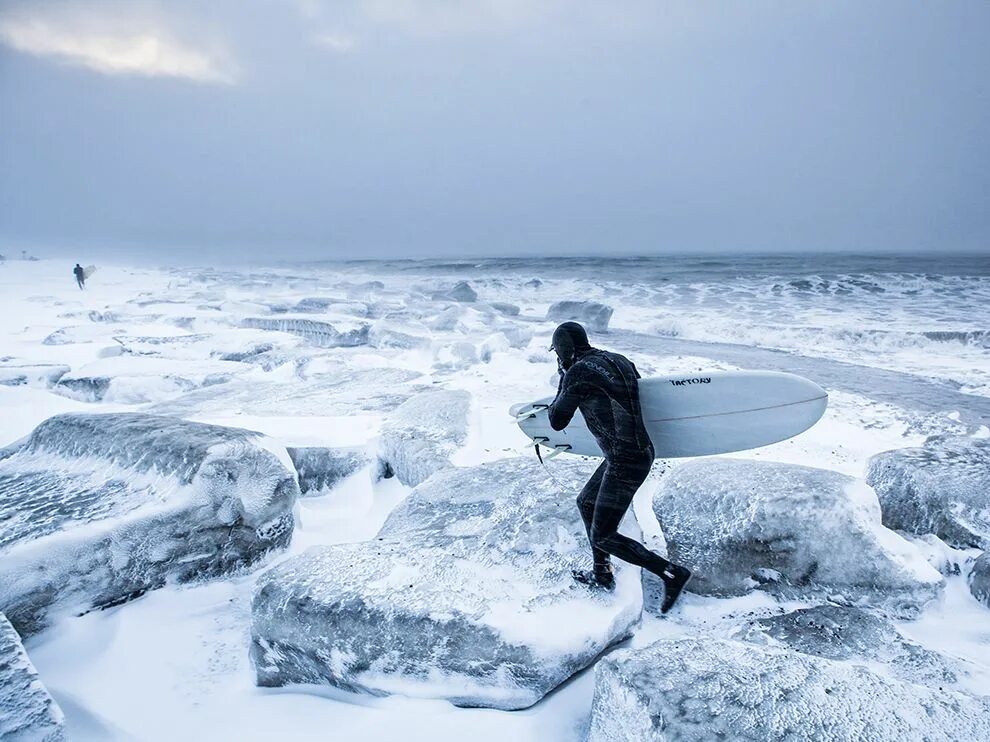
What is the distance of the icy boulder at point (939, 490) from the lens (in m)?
3.20

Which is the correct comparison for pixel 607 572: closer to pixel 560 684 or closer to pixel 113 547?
pixel 560 684

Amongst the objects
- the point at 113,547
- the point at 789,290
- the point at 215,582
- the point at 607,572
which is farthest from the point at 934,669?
the point at 789,290

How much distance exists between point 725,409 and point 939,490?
1.66 metres

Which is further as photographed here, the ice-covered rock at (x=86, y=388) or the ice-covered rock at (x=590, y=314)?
the ice-covered rock at (x=590, y=314)

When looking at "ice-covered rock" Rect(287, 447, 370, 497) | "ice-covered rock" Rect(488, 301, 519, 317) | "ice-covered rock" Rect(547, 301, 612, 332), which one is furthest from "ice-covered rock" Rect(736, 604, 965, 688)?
"ice-covered rock" Rect(488, 301, 519, 317)

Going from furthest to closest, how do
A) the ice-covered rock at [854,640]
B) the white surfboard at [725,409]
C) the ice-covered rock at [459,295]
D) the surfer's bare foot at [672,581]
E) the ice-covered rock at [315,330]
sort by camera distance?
the ice-covered rock at [459,295] < the ice-covered rock at [315,330] < the white surfboard at [725,409] < the surfer's bare foot at [672,581] < the ice-covered rock at [854,640]

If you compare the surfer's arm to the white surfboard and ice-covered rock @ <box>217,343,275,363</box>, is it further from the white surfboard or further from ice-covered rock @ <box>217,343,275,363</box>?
ice-covered rock @ <box>217,343,275,363</box>

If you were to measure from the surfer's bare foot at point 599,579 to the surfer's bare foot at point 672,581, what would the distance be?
0.31m

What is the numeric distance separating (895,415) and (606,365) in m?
6.07


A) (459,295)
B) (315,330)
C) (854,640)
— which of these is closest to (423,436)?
(854,640)

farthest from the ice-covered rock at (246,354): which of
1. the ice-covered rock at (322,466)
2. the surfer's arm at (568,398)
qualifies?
the surfer's arm at (568,398)

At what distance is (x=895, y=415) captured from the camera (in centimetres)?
644

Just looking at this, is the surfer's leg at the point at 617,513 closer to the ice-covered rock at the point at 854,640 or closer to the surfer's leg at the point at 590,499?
the surfer's leg at the point at 590,499

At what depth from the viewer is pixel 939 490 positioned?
132 inches
